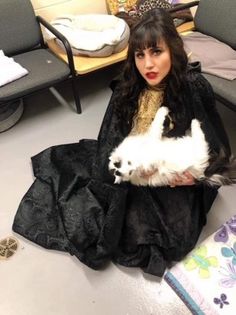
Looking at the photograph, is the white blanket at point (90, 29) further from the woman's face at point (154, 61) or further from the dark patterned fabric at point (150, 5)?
the woman's face at point (154, 61)

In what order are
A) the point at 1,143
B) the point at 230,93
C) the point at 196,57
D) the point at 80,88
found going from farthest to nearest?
the point at 80,88
the point at 1,143
the point at 196,57
the point at 230,93

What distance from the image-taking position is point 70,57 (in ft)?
6.97

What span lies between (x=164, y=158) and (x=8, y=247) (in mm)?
944

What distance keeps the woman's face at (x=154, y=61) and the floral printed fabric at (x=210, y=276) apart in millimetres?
816

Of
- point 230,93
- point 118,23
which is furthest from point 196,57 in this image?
point 118,23

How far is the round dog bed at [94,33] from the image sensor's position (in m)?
2.24

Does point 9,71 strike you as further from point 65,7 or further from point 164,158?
point 164,158

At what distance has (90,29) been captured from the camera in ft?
8.18

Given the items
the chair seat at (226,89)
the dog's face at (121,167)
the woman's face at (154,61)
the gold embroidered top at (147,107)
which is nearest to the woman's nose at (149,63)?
the woman's face at (154,61)

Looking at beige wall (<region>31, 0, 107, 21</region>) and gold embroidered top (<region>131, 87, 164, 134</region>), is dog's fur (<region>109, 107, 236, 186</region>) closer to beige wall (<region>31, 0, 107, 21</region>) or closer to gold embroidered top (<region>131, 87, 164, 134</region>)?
gold embroidered top (<region>131, 87, 164, 134</region>)

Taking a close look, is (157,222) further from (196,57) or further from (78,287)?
(196,57)

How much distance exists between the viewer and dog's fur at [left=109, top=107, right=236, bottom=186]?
3.82 feet

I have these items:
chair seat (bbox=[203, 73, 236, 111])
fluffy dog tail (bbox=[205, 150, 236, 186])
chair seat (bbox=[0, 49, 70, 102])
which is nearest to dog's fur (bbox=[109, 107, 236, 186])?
fluffy dog tail (bbox=[205, 150, 236, 186])

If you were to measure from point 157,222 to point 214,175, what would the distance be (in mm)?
397
